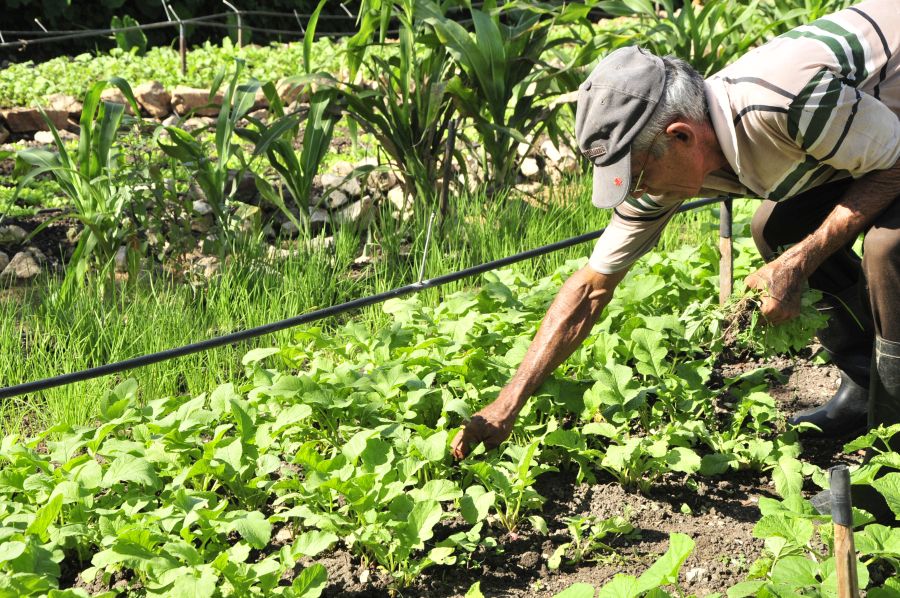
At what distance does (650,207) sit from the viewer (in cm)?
237

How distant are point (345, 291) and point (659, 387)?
138 centimetres

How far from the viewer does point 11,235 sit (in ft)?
14.7

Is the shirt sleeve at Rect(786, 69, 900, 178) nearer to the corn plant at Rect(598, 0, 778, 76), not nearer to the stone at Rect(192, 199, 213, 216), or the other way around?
the corn plant at Rect(598, 0, 778, 76)

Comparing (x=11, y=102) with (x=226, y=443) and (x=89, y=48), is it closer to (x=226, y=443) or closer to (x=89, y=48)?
(x=89, y=48)

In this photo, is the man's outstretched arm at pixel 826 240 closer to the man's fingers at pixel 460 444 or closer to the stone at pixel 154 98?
the man's fingers at pixel 460 444

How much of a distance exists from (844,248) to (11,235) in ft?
11.7

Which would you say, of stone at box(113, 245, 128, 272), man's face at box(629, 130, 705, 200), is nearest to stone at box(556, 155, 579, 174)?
stone at box(113, 245, 128, 272)

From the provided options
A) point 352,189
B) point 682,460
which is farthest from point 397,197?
point 682,460

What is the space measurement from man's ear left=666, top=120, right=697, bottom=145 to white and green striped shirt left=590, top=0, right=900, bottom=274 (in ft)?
0.26

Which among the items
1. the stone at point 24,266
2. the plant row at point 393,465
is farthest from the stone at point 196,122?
the plant row at point 393,465

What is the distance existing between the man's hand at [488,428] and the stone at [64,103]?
15.0 ft

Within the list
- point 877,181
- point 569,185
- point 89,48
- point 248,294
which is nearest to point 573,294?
point 877,181

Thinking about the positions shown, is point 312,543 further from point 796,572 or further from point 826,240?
point 826,240

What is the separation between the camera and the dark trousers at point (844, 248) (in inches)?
85.1
